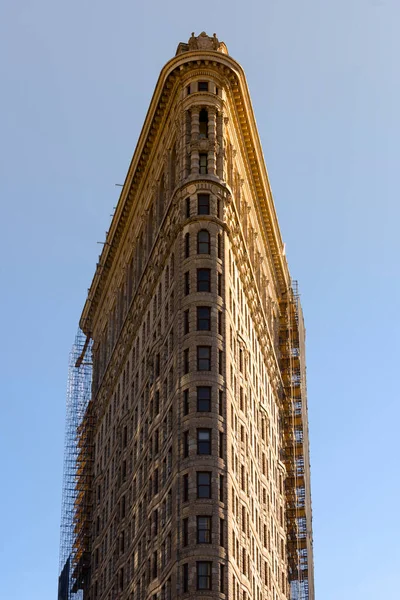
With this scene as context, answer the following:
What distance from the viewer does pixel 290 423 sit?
13288 centimetres

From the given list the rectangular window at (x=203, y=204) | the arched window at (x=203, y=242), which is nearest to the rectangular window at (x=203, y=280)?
the arched window at (x=203, y=242)

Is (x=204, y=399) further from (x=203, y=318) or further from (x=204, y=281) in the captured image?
(x=204, y=281)

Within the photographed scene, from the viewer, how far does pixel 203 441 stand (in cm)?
8675

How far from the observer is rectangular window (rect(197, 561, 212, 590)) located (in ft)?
266

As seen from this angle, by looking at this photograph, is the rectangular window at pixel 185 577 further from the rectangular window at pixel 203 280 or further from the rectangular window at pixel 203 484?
the rectangular window at pixel 203 280

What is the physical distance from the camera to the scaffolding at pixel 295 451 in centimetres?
12769

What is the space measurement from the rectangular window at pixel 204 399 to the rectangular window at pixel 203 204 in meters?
16.8

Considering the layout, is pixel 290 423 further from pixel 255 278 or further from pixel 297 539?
pixel 255 278

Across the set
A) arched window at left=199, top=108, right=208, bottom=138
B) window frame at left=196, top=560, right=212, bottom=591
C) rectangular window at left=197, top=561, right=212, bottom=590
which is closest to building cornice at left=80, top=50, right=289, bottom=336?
arched window at left=199, top=108, right=208, bottom=138

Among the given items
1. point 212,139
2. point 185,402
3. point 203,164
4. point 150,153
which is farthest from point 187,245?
point 150,153

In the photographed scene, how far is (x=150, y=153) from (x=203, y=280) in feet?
83.1

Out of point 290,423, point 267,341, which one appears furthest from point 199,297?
point 290,423

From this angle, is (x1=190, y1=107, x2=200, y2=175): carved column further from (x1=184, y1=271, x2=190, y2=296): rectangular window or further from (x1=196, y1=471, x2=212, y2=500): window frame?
(x1=196, y1=471, x2=212, y2=500): window frame

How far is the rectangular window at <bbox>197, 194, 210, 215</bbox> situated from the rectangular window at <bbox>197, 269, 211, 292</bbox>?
6.10 m
